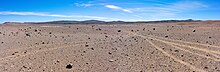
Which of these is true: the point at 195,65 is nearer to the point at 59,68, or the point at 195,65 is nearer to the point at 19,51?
the point at 59,68

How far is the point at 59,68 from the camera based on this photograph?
10461 millimetres

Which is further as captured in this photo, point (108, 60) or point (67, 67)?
point (108, 60)

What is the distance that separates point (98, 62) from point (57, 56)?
2.31m

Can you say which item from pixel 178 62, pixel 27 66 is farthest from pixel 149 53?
pixel 27 66

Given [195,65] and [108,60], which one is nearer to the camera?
[195,65]

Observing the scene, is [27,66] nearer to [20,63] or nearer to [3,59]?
[20,63]

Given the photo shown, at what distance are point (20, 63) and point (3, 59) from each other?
132 centimetres

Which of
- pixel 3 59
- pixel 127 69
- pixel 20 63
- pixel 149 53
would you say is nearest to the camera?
pixel 127 69

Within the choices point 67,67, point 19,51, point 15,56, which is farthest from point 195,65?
point 19,51

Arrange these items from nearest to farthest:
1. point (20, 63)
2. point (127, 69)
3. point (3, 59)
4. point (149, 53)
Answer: point (127, 69)
point (20, 63)
point (3, 59)
point (149, 53)

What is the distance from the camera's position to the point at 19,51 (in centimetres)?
1447

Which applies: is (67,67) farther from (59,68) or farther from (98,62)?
(98,62)

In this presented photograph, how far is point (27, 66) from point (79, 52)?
3.77 metres

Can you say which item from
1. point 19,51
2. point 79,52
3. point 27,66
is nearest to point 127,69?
point 27,66
